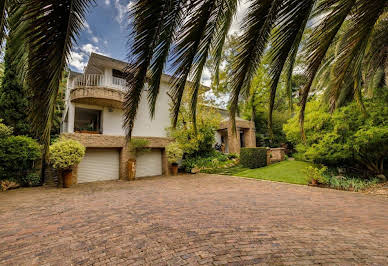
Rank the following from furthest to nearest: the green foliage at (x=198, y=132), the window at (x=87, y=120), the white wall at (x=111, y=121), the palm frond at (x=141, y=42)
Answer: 1. the window at (x=87, y=120)
2. the green foliage at (x=198, y=132)
3. the white wall at (x=111, y=121)
4. the palm frond at (x=141, y=42)

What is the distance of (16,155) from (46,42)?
32.0 feet

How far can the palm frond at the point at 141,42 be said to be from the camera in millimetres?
1640

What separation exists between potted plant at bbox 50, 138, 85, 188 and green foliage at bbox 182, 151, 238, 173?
7274 mm

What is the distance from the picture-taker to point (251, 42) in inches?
85.1

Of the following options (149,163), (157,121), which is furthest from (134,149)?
(157,121)

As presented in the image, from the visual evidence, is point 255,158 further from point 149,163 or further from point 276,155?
point 149,163

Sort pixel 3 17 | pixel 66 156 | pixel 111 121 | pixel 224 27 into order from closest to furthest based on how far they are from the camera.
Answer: pixel 3 17, pixel 224 27, pixel 66 156, pixel 111 121

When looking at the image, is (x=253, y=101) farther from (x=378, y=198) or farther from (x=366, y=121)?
(x=378, y=198)

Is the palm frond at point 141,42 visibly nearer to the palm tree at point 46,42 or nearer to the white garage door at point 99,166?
the palm tree at point 46,42

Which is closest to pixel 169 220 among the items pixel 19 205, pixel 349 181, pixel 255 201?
pixel 255 201

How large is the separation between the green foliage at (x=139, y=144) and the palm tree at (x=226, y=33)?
9424mm

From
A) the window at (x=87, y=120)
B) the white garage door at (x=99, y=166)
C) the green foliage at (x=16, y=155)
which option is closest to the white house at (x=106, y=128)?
the white garage door at (x=99, y=166)

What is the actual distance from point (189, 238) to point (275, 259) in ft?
4.61

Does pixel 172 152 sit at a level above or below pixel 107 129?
below
